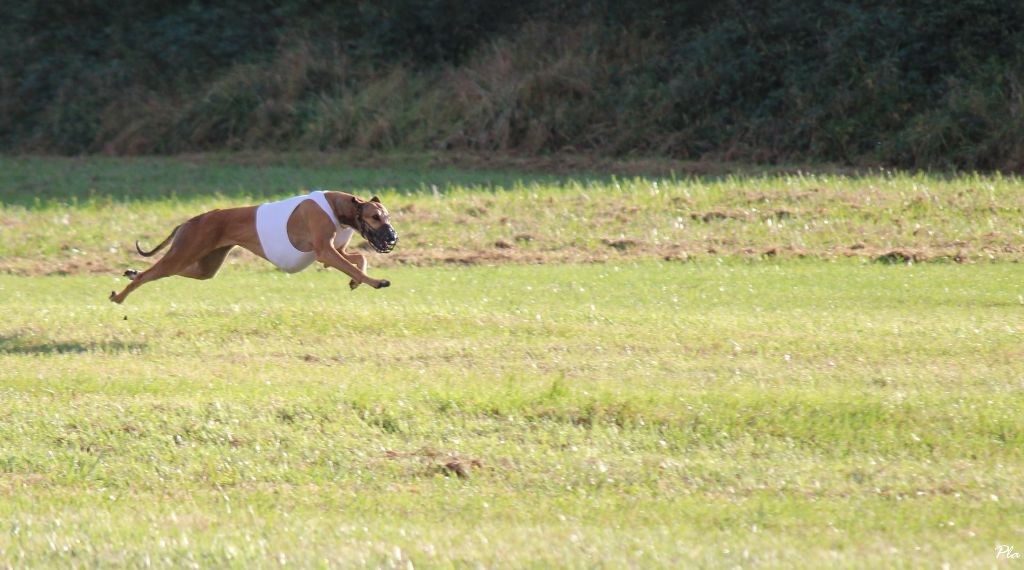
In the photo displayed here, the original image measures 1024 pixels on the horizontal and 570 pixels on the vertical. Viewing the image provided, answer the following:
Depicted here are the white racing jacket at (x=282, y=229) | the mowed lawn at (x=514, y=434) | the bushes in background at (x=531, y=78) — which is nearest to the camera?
the mowed lawn at (x=514, y=434)

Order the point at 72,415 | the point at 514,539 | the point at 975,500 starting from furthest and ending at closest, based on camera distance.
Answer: the point at 72,415 < the point at 975,500 < the point at 514,539

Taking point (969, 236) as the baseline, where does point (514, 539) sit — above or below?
above

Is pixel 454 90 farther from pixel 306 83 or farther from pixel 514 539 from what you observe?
pixel 514 539

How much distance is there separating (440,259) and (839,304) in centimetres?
643

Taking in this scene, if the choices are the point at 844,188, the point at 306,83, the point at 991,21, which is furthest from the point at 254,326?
the point at 306,83

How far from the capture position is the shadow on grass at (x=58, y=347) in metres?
11.2

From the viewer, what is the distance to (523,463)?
7914 mm

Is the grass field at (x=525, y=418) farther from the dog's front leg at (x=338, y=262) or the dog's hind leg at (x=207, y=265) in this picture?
the dog's front leg at (x=338, y=262)

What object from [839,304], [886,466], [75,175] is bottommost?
[75,175]

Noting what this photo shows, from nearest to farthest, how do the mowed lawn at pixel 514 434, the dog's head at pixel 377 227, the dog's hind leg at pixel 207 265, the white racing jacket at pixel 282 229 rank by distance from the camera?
1. the mowed lawn at pixel 514 434
2. the dog's head at pixel 377 227
3. the white racing jacket at pixel 282 229
4. the dog's hind leg at pixel 207 265

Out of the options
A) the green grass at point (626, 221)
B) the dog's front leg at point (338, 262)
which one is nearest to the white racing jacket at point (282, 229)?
the dog's front leg at point (338, 262)

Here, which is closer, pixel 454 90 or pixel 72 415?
pixel 72 415

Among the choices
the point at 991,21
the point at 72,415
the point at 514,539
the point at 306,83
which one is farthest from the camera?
→ the point at 306,83

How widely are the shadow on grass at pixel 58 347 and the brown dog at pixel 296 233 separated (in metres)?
0.80
